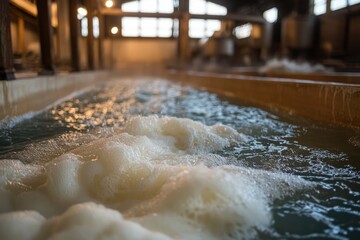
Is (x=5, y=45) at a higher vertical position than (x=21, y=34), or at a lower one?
lower

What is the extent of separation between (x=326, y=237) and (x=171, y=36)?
22.1 meters

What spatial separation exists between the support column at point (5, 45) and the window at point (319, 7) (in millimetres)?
12918

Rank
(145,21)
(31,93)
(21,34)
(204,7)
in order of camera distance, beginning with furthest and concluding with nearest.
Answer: (204,7)
(145,21)
(21,34)
(31,93)

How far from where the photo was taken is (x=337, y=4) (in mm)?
12750

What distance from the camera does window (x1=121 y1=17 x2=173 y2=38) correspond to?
2209 cm

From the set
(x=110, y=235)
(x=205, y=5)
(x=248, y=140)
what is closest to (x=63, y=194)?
(x=110, y=235)

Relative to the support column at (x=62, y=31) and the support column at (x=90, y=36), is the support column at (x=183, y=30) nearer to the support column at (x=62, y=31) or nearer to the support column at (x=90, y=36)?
the support column at (x=90, y=36)

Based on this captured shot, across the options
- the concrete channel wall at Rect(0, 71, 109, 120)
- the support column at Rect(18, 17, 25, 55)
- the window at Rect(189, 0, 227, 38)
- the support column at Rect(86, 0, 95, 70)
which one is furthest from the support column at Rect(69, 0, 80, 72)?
the window at Rect(189, 0, 227, 38)

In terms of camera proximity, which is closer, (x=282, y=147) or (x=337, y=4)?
(x=282, y=147)

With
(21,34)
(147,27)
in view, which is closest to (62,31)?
(21,34)

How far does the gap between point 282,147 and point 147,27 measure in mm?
20973

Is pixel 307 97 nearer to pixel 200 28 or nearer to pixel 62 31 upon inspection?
pixel 62 31

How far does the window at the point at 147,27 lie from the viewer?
22094mm

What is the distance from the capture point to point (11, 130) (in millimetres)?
3277
